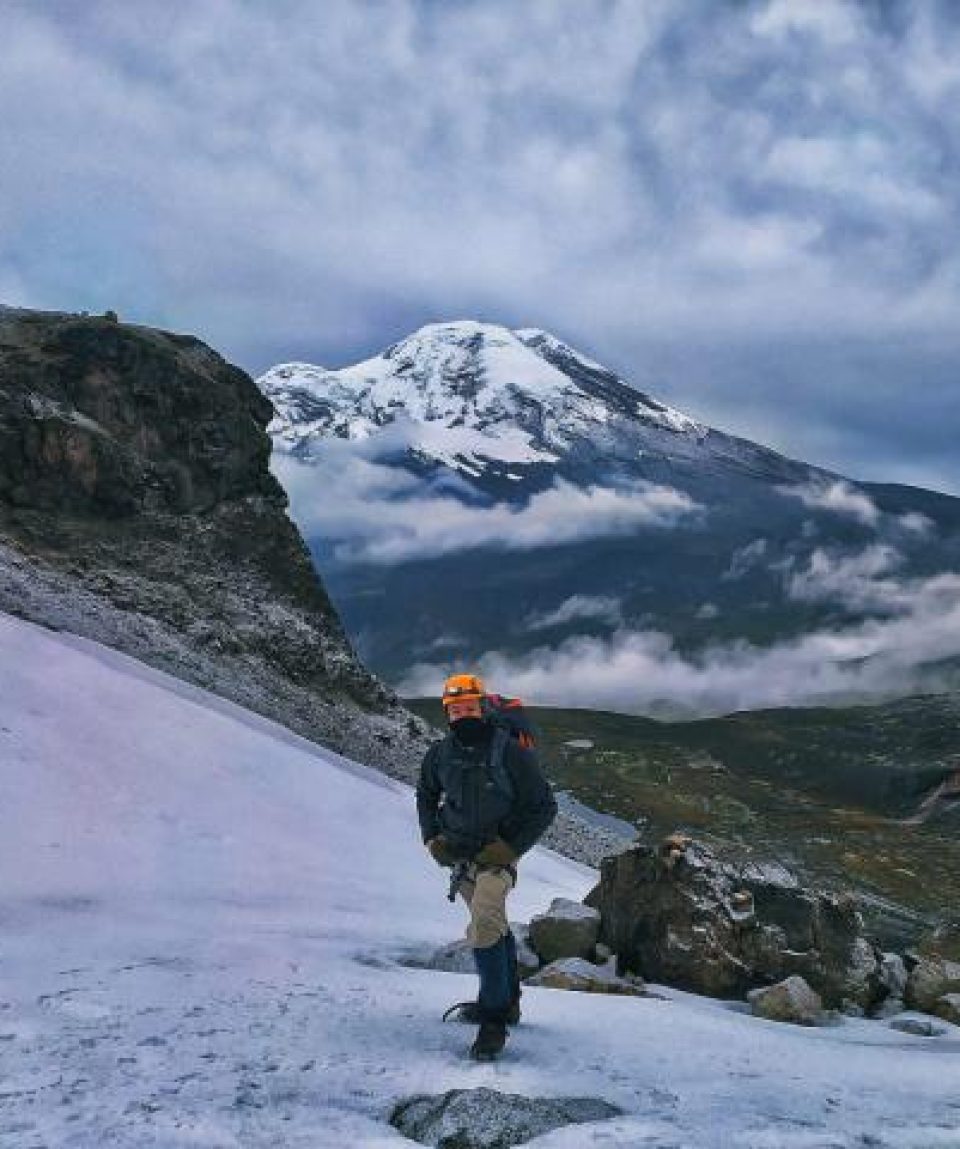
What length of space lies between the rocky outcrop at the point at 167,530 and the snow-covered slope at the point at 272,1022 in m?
34.0

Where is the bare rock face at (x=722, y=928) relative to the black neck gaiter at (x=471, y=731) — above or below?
below

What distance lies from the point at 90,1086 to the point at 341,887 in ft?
45.2

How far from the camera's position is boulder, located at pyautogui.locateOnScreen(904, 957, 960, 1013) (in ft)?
71.0

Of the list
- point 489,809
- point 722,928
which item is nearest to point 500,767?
point 489,809

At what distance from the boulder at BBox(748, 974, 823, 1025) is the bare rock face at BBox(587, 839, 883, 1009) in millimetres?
1506

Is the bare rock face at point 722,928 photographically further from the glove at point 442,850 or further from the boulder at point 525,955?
the glove at point 442,850

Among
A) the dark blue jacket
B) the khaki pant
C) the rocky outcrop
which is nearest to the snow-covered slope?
the khaki pant

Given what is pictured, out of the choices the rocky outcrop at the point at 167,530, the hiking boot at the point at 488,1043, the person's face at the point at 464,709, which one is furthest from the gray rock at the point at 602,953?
the rocky outcrop at the point at 167,530

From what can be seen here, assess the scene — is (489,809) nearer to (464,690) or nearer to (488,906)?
(488,906)

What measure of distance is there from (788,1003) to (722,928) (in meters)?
2.70

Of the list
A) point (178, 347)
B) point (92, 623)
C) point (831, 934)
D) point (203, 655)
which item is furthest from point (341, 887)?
point (178, 347)

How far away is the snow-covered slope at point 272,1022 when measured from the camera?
918 cm

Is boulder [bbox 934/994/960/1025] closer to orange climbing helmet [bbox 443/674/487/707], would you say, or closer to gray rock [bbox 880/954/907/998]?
gray rock [bbox 880/954/907/998]

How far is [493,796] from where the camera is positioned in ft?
39.0
